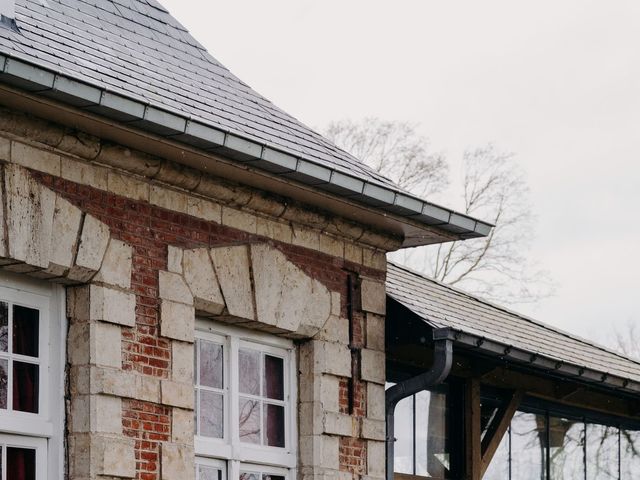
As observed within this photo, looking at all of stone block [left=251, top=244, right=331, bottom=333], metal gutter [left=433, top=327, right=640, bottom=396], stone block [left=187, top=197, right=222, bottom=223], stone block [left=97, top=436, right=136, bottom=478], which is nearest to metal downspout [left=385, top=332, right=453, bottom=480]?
metal gutter [left=433, top=327, right=640, bottom=396]

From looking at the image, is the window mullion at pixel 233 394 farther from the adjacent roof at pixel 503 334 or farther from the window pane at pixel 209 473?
the adjacent roof at pixel 503 334

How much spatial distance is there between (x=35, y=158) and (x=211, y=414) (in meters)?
2.22

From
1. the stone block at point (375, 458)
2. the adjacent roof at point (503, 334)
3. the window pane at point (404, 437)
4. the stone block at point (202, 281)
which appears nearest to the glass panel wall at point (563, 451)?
the adjacent roof at point (503, 334)

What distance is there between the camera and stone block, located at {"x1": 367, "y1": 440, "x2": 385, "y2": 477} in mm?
10562

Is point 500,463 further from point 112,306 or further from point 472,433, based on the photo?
point 112,306

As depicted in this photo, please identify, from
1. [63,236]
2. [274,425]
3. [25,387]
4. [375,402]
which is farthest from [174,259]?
[375,402]

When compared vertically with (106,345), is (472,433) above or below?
below

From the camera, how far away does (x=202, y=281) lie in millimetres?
9406

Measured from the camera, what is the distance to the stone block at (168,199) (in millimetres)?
9164

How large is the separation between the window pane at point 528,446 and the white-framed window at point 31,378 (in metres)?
5.86

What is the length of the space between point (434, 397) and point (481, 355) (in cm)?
113

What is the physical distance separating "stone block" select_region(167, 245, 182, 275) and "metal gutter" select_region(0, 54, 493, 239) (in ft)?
2.36

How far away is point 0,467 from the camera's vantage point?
823cm

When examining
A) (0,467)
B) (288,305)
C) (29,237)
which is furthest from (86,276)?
(288,305)
